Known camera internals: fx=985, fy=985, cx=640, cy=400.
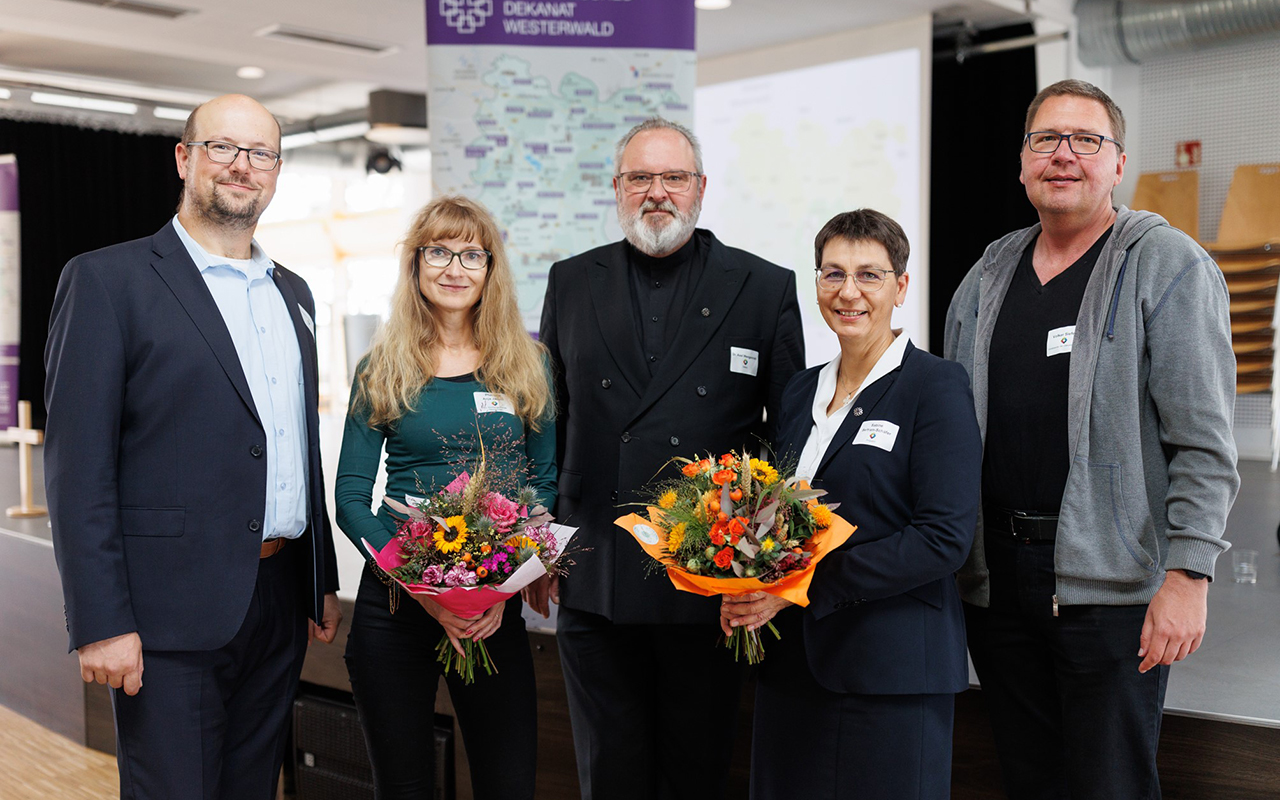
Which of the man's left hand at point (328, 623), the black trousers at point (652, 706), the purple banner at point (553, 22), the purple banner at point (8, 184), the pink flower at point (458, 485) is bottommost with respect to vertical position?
the black trousers at point (652, 706)

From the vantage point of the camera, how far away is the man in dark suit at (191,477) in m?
1.93

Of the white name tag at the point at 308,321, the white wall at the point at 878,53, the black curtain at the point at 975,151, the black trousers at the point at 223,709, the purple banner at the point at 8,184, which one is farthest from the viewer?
the purple banner at the point at 8,184

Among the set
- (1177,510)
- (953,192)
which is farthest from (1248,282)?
(1177,510)

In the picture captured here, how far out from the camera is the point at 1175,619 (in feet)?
6.17

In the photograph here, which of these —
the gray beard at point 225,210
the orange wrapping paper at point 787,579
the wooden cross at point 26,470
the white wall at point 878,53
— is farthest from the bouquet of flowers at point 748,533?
the white wall at point 878,53

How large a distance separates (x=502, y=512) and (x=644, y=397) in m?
0.59

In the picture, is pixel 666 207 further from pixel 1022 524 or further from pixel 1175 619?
pixel 1175 619

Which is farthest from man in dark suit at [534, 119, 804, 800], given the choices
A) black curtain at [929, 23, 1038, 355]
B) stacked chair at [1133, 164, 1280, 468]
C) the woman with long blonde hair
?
stacked chair at [1133, 164, 1280, 468]

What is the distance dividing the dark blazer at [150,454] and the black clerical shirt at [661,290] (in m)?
0.97

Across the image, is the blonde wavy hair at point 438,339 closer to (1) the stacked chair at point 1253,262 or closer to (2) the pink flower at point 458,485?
(2) the pink flower at point 458,485

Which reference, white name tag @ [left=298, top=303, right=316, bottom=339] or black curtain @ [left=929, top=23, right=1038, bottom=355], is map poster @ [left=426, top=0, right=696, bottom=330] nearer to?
white name tag @ [left=298, top=303, right=316, bottom=339]

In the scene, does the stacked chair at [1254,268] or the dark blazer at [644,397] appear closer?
the dark blazer at [644,397]

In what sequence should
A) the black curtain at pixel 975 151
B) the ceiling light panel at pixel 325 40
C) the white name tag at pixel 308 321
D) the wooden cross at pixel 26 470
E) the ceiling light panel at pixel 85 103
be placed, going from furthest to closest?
the ceiling light panel at pixel 85 103 < the ceiling light panel at pixel 325 40 < the black curtain at pixel 975 151 < the wooden cross at pixel 26 470 < the white name tag at pixel 308 321

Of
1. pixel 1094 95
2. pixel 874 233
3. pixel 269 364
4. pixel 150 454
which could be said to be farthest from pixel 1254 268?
pixel 150 454
